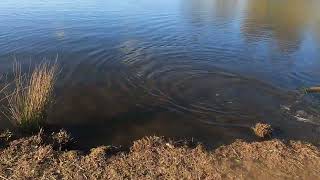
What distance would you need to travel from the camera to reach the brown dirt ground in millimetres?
6133

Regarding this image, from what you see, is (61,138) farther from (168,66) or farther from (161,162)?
(168,66)

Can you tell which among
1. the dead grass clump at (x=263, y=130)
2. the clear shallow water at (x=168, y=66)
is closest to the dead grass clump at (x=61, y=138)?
the clear shallow water at (x=168, y=66)

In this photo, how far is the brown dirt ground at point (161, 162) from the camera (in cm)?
613

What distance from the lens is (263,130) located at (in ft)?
25.8

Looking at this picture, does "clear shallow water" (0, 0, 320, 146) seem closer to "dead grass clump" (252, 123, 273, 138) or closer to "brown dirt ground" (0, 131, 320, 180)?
"dead grass clump" (252, 123, 273, 138)

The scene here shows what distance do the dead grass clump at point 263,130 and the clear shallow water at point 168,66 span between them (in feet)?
0.67

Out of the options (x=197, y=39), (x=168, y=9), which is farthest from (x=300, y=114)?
(x=168, y=9)

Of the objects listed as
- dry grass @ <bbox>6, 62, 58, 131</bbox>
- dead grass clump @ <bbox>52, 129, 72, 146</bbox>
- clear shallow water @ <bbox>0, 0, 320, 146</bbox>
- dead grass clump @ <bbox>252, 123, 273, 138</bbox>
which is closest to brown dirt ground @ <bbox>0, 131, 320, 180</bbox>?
dead grass clump @ <bbox>52, 129, 72, 146</bbox>

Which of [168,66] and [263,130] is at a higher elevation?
[168,66]

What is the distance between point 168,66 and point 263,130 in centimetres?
458

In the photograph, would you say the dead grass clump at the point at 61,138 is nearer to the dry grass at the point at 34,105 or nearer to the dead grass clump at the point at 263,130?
the dry grass at the point at 34,105

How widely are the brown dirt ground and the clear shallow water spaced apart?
87cm

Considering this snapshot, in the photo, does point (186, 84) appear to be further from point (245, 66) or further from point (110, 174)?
point (110, 174)

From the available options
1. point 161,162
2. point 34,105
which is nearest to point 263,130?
point 161,162
